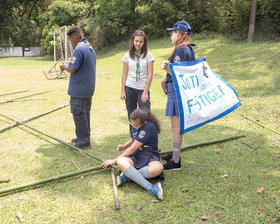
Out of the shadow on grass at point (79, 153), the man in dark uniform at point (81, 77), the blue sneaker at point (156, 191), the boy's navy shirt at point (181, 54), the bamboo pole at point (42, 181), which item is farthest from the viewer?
the man in dark uniform at point (81, 77)

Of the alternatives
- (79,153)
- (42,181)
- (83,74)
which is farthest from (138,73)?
(42,181)

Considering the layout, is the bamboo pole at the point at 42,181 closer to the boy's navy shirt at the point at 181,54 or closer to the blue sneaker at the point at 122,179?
the blue sneaker at the point at 122,179

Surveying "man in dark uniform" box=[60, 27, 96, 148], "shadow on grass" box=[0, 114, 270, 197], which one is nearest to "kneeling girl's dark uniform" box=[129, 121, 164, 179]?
"shadow on grass" box=[0, 114, 270, 197]

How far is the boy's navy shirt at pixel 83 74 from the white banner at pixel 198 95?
4.94ft

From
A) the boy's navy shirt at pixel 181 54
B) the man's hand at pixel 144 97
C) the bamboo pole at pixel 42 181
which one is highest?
the boy's navy shirt at pixel 181 54

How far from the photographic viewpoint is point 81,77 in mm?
3920

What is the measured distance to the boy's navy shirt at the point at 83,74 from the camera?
150 inches

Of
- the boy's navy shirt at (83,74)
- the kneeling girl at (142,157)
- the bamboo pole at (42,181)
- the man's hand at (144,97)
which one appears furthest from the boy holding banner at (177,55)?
the boy's navy shirt at (83,74)

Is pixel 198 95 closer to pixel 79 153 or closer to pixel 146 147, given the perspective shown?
pixel 146 147

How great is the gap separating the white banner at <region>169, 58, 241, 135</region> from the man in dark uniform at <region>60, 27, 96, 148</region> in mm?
1519

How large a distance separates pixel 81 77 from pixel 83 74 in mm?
54

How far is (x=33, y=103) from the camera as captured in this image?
7.45m

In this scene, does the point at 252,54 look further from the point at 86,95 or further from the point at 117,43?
the point at 117,43

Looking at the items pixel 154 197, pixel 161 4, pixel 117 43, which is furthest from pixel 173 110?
pixel 117 43
